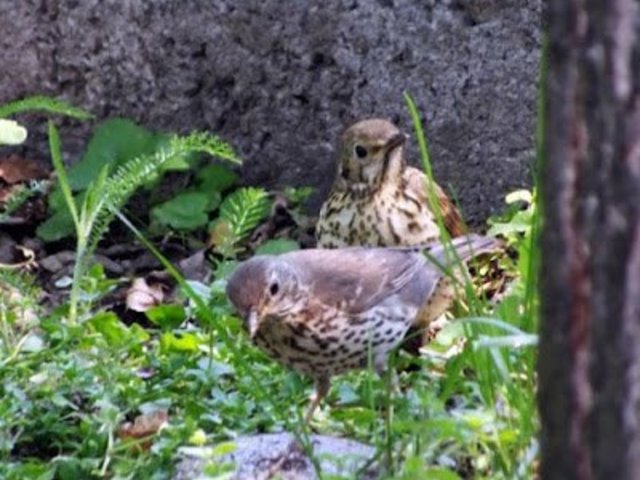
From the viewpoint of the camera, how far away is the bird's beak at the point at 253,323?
17.6ft

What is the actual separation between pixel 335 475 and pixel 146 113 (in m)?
3.22

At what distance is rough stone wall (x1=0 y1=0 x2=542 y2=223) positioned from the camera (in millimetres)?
7109

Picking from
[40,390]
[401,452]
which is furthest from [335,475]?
[40,390]

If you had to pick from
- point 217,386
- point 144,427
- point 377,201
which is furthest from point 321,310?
point 377,201

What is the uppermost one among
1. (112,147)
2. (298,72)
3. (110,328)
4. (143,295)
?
(298,72)

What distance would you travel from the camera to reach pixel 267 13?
288 inches

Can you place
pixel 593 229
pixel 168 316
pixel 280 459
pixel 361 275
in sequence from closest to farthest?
pixel 593 229 < pixel 280 459 < pixel 361 275 < pixel 168 316

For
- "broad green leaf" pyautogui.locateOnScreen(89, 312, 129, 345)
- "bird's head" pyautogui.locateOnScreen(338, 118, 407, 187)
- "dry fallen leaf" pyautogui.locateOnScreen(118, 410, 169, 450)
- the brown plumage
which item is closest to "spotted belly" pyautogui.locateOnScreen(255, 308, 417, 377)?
"dry fallen leaf" pyautogui.locateOnScreen(118, 410, 169, 450)

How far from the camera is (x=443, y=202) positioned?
6.82 metres

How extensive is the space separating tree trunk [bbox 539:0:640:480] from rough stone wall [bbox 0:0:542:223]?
4.11 metres

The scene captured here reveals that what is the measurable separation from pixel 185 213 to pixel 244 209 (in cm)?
79

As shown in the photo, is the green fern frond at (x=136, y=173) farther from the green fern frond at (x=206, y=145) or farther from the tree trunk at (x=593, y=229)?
the tree trunk at (x=593, y=229)

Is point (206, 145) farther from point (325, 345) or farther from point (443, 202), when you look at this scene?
point (325, 345)

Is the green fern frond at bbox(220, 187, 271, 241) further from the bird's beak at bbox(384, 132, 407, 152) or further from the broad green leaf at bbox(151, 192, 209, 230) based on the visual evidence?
the bird's beak at bbox(384, 132, 407, 152)
